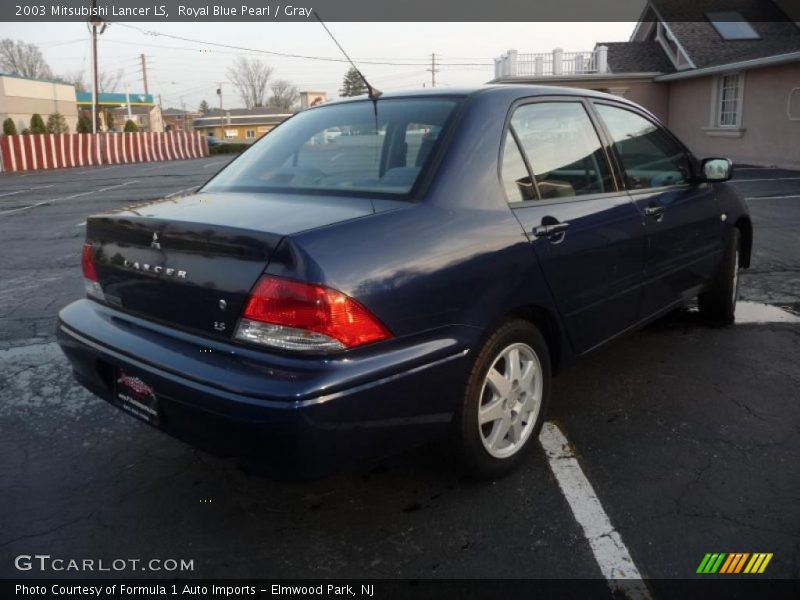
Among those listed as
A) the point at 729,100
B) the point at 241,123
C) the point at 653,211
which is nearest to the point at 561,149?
the point at 653,211

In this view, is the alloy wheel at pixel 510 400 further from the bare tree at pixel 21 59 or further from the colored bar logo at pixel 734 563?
the bare tree at pixel 21 59

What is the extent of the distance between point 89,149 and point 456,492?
31328 millimetres

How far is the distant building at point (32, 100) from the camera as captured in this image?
4216 centimetres

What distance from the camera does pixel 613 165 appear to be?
351 centimetres

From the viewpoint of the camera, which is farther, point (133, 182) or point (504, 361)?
point (133, 182)

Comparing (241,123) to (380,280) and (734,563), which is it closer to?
(380,280)

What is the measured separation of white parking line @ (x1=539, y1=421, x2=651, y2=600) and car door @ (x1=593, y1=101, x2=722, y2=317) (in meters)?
1.08

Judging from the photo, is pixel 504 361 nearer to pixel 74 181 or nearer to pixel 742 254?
pixel 742 254

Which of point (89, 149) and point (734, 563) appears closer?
point (734, 563)

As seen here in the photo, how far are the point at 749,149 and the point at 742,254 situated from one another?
15.9 meters

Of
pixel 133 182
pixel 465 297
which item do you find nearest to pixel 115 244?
pixel 465 297

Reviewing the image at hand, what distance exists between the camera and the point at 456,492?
2.79m

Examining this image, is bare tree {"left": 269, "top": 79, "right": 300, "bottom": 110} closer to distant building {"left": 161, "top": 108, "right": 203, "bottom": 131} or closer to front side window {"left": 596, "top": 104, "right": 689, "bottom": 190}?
distant building {"left": 161, "top": 108, "right": 203, "bottom": 131}

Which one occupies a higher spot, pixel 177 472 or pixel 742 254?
pixel 742 254
